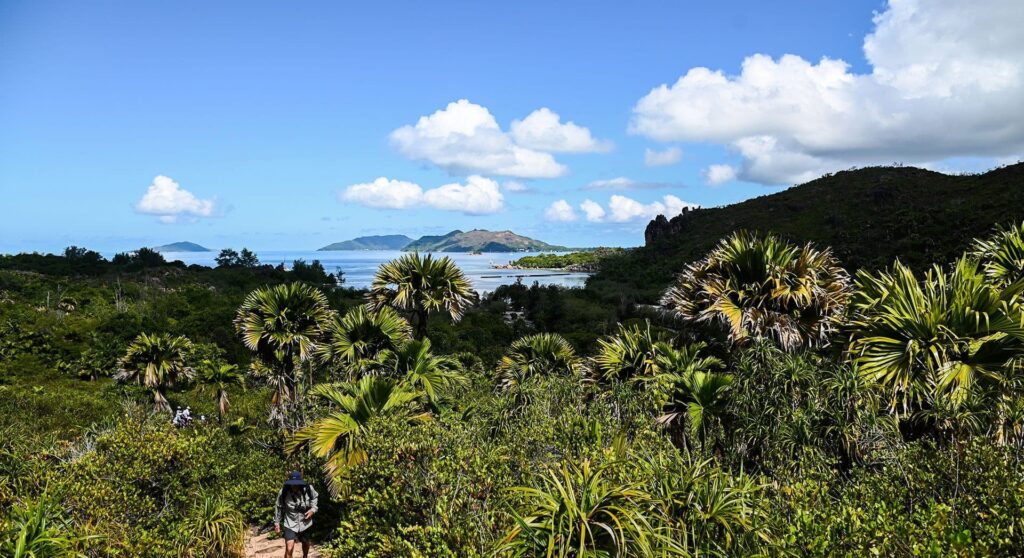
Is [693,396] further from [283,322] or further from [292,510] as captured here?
[283,322]

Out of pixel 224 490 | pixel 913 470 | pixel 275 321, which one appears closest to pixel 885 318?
pixel 913 470

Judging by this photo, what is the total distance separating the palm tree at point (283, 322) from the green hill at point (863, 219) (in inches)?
1450

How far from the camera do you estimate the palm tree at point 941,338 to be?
27.6 ft

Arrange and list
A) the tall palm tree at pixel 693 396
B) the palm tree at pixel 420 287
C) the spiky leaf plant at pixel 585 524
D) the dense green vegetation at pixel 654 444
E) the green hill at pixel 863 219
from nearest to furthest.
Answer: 1. the spiky leaf plant at pixel 585 524
2. the dense green vegetation at pixel 654 444
3. the tall palm tree at pixel 693 396
4. the palm tree at pixel 420 287
5. the green hill at pixel 863 219

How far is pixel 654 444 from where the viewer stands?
8.34 metres

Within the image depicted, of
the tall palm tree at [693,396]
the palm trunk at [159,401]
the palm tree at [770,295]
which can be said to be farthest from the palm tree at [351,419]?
the palm trunk at [159,401]

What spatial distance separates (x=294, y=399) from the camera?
2200 centimetres

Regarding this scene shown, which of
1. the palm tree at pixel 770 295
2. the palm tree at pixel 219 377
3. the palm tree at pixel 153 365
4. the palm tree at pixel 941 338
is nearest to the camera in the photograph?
the palm tree at pixel 941 338

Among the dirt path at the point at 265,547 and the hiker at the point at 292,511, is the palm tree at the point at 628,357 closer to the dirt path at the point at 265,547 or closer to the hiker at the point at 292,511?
the dirt path at the point at 265,547

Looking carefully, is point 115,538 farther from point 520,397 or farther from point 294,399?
point 294,399

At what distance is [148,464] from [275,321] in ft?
32.7

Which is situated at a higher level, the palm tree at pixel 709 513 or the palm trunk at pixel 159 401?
the palm tree at pixel 709 513

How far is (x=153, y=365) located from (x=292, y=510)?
21.9 m

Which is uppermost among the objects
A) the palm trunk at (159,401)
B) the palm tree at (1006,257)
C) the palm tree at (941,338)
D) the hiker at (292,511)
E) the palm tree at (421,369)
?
the palm tree at (1006,257)
